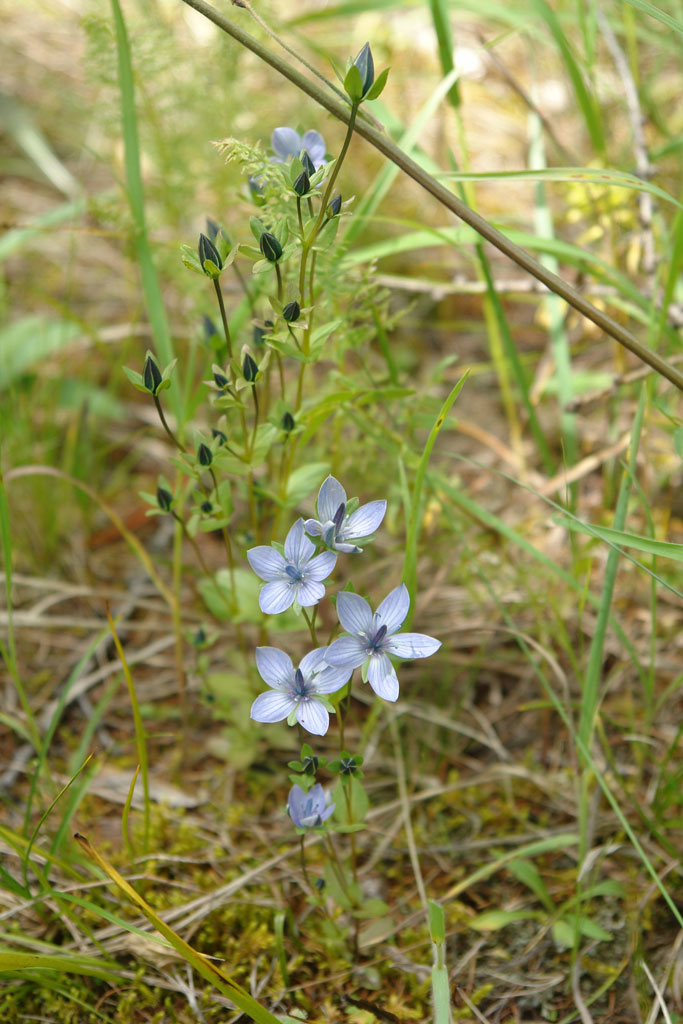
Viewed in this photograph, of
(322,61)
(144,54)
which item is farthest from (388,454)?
(322,61)

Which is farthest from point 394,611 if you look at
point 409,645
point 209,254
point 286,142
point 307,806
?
point 286,142

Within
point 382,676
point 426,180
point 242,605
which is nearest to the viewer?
point 382,676

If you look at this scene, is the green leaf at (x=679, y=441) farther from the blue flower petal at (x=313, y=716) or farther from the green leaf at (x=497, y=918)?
the green leaf at (x=497, y=918)

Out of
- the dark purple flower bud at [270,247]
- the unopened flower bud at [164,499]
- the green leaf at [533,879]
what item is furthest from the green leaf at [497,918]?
the dark purple flower bud at [270,247]

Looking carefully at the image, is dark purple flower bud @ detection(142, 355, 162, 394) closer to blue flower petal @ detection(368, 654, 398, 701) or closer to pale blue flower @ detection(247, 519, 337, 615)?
pale blue flower @ detection(247, 519, 337, 615)

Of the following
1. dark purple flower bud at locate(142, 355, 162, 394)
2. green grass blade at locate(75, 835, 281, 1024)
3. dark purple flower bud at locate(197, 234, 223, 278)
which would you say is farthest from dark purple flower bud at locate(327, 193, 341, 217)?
green grass blade at locate(75, 835, 281, 1024)

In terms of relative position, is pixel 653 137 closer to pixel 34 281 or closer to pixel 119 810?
pixel 34 281

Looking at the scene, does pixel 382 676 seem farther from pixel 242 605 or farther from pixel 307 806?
pixel 242 605
